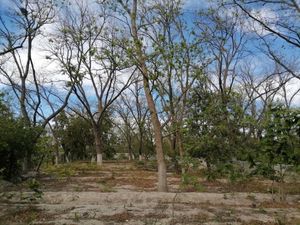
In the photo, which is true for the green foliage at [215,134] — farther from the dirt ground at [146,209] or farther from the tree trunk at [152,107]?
the dirt ground at [146,209]

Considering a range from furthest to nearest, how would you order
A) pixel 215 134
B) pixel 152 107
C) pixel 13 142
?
pixel 13 142
pixel 215 134
pixel 152 107

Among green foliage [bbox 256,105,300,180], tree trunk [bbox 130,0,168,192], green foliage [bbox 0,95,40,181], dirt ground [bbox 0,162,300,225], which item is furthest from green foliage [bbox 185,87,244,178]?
green foliage [bbox 0,95,40,181]

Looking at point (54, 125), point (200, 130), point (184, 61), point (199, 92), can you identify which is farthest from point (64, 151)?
point (184, 61)

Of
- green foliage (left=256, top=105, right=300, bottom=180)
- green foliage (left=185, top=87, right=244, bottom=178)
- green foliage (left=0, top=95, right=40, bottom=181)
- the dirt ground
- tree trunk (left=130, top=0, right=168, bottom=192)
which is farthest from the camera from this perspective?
green foliage (left=0, top=95, right=40, bottom=181)

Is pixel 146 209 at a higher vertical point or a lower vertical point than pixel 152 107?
lower

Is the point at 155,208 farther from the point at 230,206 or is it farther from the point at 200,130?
the point at 200,130

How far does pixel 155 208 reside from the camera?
33.1 feet

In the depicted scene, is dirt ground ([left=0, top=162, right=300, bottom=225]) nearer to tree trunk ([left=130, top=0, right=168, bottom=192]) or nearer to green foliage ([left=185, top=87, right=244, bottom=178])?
tree trunk ([left=130, top=0, right=168, bottom=192])

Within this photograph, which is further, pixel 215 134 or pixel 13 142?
pixel 13 142

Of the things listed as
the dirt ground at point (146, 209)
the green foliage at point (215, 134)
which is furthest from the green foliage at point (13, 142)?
the green foliage at point (215, 134)

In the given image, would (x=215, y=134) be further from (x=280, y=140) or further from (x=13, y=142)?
(x=13, y=142)

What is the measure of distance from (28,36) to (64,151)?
23692mm

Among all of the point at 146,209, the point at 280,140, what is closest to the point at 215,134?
the point at 280,140

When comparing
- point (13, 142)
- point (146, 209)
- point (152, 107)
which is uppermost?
point (152, 107)
